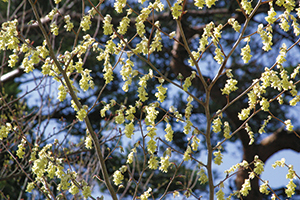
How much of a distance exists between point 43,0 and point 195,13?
278 cm

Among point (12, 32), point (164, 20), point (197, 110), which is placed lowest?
point (12, 32)

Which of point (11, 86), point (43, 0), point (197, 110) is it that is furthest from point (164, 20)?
point (11, 86)

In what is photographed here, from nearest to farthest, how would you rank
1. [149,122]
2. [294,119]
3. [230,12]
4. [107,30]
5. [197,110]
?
[107,30], [149,122], [230,12], [294,119], [197,110]

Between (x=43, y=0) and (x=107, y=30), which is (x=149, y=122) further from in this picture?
(x=43, y=0)

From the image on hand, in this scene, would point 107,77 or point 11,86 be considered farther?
point 11,86

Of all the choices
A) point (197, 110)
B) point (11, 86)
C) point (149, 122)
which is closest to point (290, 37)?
point (197, 110)

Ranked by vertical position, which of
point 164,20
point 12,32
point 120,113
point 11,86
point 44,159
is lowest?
point 44,159

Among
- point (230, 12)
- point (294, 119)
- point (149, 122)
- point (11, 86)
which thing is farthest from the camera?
point (11, 86)

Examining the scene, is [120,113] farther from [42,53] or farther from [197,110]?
[197,110]

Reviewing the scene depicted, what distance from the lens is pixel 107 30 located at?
1649 millimetres

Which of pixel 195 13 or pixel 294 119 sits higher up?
pixel 195 13

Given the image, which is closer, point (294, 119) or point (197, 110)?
point (294, 119)

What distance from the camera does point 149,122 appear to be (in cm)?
177

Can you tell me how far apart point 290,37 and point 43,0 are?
4.25 metres
